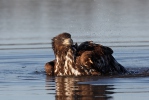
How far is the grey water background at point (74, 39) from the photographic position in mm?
11461

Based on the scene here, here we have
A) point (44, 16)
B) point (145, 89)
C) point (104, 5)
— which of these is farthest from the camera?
point (104, 5)

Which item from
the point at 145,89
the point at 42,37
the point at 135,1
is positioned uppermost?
the point at 135,1

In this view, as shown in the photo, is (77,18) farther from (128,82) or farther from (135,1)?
(128,82)

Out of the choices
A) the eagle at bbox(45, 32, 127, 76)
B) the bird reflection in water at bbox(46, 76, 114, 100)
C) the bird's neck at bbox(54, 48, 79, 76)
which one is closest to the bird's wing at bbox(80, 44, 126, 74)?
the eagle at bbox(45, 32, 127, 76)

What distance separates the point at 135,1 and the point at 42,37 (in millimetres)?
12304

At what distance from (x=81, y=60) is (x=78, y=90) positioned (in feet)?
5.50

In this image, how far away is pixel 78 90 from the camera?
11523 millimetres

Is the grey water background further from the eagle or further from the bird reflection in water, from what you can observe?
the eagle

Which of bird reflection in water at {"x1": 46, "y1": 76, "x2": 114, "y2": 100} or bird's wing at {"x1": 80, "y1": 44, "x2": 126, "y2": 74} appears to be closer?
bird reflection in water at {"x1": 46, "y1": 76, "x2": 114, "y2": 100}

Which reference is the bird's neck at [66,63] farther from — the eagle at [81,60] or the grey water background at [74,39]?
the grey water background at [74,39]

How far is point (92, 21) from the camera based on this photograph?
2217 centimetres

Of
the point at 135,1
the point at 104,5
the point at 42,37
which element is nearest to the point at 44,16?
the point at 104,5

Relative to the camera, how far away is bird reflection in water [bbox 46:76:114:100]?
10.8 meters

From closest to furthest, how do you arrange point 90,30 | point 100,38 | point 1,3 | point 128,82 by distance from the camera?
point 128,82, point 100,38, point 90,30, point 1,3
